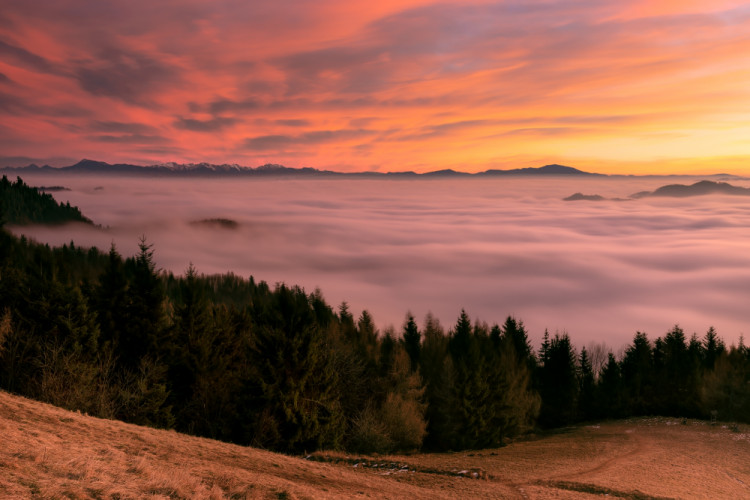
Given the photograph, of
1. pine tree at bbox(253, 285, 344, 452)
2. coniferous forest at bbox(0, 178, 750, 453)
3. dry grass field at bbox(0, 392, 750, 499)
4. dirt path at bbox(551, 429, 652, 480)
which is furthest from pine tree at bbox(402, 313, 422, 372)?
pine tree at bbox(253, 285, 344, 452)

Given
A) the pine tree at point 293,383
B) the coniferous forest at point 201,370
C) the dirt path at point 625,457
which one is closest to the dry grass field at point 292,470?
the dirt path at point 625,457

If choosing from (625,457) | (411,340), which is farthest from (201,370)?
(411,340)

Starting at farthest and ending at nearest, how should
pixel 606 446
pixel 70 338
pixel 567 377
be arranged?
pixel 567 377, pixel 606 446, pixel 70 338

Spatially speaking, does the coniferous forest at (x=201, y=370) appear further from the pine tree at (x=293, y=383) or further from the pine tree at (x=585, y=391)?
the pine tree at (x=585, y=391)

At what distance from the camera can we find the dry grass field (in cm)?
1312

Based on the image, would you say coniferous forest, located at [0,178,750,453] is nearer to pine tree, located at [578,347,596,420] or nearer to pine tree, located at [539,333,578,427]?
pine tree, located at [539,333,578,427]

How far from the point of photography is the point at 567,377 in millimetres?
82125

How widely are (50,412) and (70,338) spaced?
546 inches

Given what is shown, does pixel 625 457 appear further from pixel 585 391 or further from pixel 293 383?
pixel 585 391

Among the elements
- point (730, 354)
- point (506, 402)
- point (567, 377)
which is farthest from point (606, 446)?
point (730, 354)

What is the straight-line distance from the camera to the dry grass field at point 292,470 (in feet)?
43.1

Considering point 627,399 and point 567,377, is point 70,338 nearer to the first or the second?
point 567,377

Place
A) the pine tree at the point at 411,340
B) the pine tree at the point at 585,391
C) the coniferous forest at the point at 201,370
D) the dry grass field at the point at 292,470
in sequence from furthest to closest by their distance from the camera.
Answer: the pine tree at the point at 585,391, the pine tree at the point at 411,340, the coniferous forest at the point at 201,370, the dry grass field at the point at 292,470

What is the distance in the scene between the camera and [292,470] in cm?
2170
